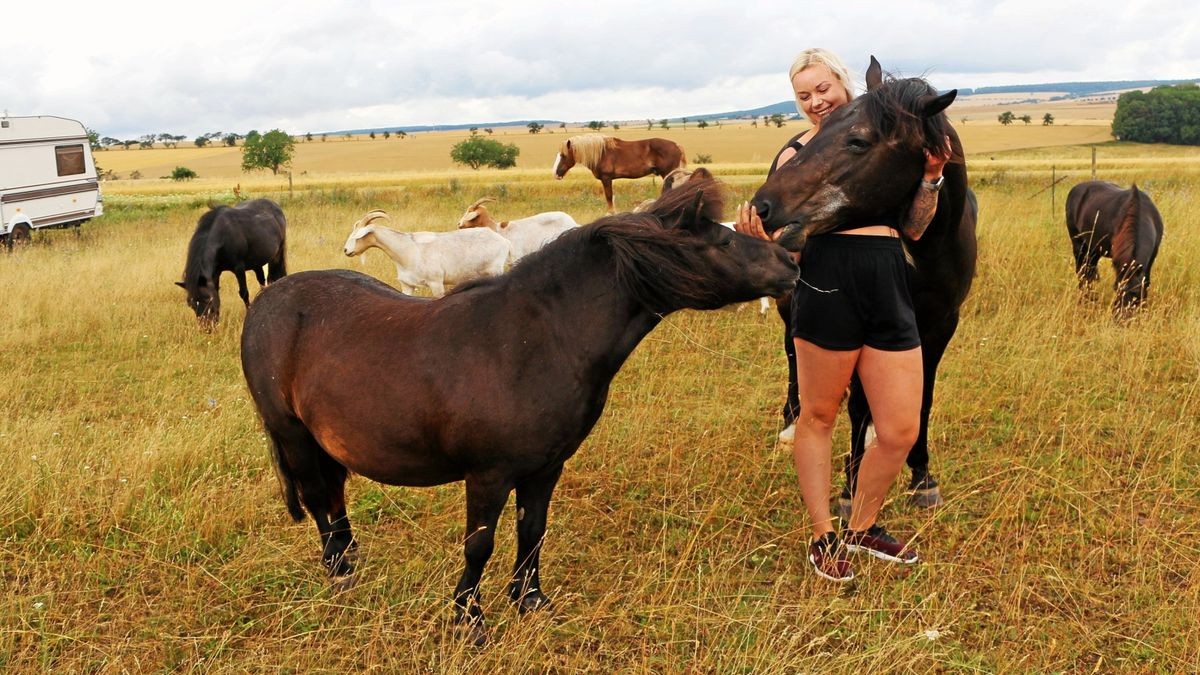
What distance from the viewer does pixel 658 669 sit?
3164 millimetres

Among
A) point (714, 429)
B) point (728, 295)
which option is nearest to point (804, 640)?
Answer: point (728, 295)

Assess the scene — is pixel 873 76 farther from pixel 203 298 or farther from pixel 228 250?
pixel 228 250

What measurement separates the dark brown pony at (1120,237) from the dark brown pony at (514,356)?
6.75 metres

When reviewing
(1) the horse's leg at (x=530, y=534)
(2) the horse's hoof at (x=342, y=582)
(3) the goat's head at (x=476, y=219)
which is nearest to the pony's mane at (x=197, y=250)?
(3) the goat's head at (x=476, y=219)

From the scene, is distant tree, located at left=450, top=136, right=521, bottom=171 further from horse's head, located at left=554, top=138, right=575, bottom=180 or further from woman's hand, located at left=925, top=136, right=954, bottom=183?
woman's hand, located at left=925, top=136, right=954, bottom=183

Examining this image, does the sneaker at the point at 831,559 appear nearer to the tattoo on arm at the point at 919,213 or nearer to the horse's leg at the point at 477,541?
the tattoo on arm at the point at 919,213

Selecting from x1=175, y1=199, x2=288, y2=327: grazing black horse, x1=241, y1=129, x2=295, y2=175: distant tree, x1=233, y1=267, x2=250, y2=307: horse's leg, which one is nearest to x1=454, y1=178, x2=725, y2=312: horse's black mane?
x1=175, y1=199, x2=288, y2=327: grazing black horse

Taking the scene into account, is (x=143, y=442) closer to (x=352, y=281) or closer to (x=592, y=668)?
(x=352, y=281)

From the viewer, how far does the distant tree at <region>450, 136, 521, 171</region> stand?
54438 mm

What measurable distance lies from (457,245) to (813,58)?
722 cm

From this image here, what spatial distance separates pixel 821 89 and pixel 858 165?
0.65 m

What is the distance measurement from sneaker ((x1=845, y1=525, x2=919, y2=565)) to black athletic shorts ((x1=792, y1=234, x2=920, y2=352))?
1049mm

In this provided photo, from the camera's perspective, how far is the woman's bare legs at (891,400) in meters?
3.38

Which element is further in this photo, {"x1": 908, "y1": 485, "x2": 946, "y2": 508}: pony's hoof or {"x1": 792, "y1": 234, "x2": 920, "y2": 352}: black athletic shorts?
{"x1": 908, "y1": 485, "x2": 946, "y2": 508}: pony's hoof
